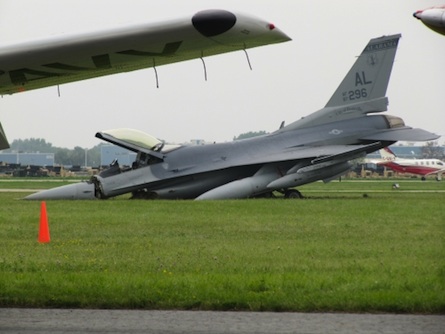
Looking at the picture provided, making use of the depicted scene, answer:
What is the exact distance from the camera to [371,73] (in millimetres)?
34094

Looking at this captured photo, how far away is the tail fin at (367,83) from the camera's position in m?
34.1

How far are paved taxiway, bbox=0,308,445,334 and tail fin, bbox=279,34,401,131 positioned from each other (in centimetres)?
2484

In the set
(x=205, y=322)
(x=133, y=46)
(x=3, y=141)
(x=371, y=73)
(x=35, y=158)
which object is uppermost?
(x=35, y=158)

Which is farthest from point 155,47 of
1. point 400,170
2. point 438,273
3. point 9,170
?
point 9,170

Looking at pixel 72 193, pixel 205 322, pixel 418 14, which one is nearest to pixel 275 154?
pixel 72 193

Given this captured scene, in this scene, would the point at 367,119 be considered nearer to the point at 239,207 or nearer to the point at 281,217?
the point at 239,207

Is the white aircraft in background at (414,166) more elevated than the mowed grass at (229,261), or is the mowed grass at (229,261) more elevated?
the white aircraft in background at (414,166)

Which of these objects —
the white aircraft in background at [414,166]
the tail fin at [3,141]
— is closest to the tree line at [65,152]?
the white aircraft in background at [414,166]

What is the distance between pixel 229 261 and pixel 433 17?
25.2 ft

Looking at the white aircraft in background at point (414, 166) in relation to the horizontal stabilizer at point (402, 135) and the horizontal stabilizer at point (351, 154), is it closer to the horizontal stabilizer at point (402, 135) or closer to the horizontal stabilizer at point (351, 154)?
the horizontal stabilizer at point (402, 135)

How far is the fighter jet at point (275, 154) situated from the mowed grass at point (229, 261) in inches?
341

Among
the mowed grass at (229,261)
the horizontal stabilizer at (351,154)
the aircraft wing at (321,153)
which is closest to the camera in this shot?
the mowed grass at (229,261)

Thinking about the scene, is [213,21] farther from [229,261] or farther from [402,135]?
[402,135]

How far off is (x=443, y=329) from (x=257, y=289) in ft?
9.13
